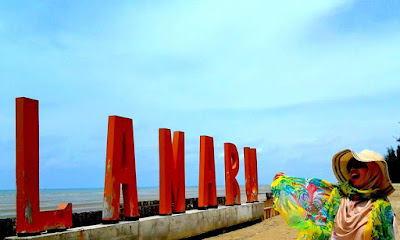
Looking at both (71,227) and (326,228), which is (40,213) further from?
(326,228)

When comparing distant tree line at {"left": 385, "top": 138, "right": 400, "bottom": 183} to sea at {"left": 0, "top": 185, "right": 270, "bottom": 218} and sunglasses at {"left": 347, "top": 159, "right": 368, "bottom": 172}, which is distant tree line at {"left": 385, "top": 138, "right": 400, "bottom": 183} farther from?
sunglasses at {"left": 347, "top": 159, "right": 368, "bottom": 172}

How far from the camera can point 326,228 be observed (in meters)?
4.21

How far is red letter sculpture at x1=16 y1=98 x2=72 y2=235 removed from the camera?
7.57m

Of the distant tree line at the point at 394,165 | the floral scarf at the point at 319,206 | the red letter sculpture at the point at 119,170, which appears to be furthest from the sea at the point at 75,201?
the floral scarf at the point at 319,206

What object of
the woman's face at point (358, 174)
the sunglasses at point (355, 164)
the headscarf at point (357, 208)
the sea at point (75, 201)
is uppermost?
the sunglasses at point (355, 164)

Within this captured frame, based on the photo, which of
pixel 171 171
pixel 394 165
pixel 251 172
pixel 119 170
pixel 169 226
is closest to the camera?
pixel 119 170

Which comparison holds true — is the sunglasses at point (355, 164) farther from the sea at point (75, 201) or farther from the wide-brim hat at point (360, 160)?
the sea at point (75, 201)

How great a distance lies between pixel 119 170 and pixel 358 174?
20.6ft

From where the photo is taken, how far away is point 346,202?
159 inches

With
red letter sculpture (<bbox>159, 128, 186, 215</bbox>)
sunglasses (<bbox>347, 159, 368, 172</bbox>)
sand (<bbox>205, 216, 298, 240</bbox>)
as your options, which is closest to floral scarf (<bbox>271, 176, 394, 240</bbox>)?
sunglasses (<bbox>347, 159, 368, 172</bbox>)

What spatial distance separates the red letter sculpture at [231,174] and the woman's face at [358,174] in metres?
10.8

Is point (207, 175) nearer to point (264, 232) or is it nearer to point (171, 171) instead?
point (171, 171)

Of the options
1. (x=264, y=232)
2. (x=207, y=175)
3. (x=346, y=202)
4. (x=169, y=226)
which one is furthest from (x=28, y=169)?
(x=264, y=232)

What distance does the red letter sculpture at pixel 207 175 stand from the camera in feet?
43.4
